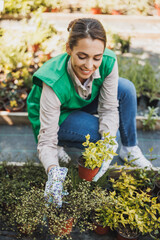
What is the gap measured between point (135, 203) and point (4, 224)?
1023mm

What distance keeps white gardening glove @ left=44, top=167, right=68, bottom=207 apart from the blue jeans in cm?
59

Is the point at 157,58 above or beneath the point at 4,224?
above

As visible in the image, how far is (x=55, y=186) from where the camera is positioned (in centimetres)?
163

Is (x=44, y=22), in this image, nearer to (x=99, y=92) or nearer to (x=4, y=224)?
(x=99, y=92)

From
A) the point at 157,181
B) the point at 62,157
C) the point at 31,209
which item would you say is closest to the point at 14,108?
the point at 62,157

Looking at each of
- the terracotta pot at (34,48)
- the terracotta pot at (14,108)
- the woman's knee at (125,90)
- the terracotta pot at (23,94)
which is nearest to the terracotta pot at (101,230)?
the woman's knee at (125,90)

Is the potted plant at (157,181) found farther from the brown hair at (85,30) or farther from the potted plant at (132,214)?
the brown hair at (85,30)

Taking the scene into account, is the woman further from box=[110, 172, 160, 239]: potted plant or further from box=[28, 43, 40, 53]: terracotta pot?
box=[28, 43, 40, 53]: terracotta pot

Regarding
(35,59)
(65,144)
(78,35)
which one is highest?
(78,35)

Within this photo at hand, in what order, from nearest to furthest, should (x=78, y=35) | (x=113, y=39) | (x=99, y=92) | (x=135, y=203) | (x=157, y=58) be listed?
(x=78, y=35), (x=135, y=203), (x=99, y=92), (x=113, y=39), (x=157, y=58)

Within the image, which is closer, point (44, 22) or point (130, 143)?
point (130, 143)

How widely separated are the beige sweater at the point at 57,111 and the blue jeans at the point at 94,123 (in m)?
0.10

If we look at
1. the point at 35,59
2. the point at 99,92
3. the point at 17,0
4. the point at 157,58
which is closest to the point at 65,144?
the point at 99,92

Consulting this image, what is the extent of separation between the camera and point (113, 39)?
14.2 feet
